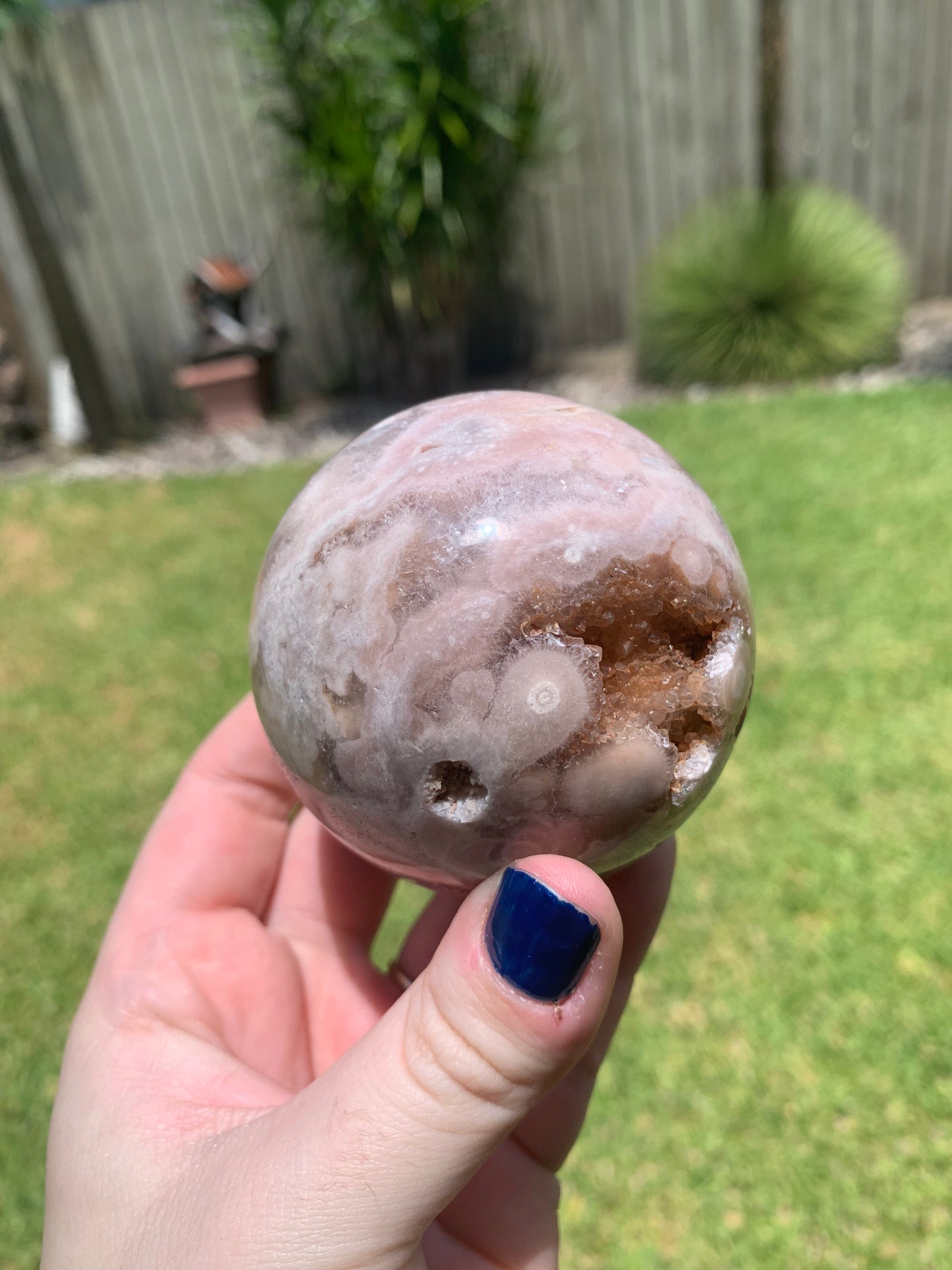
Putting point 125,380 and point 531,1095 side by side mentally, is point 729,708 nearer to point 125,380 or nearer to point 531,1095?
point 531,1095

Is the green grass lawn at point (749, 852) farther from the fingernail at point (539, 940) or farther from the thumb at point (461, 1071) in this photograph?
the fingernail at point (539, 940)

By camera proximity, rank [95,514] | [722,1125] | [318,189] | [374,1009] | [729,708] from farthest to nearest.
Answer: [318,189] → [95,514] → [722,1125] → [374,1009] → [729,708]

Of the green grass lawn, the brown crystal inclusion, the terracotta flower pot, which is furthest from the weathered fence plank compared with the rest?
the brown crystal inclusion

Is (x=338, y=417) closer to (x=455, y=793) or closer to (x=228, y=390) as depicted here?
(x=228, y=390)

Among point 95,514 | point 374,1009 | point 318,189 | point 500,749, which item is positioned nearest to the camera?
point 500,749

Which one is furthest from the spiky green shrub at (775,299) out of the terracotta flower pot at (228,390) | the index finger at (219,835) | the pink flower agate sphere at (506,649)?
the pink flower agate sphere at (506,649)

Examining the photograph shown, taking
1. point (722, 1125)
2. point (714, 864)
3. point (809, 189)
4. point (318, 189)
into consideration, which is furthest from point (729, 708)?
point (809, 189)
